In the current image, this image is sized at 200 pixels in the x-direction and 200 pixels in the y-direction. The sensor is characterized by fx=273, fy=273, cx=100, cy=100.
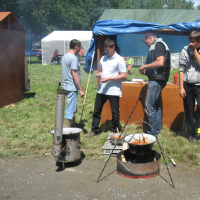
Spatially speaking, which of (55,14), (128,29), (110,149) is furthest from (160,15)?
(55,14)

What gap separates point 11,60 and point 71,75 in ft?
12.6

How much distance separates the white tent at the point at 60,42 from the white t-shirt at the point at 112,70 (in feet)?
56.7

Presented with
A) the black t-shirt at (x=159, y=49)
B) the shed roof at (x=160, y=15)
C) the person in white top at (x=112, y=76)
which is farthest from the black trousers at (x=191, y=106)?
the shed roof at (x=160, y=15)

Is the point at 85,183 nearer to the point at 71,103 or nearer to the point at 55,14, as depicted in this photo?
the point at 71,103

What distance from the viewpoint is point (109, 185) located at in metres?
3.53

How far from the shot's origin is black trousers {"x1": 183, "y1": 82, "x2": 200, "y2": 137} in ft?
15.7

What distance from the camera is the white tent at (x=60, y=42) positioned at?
2223cm

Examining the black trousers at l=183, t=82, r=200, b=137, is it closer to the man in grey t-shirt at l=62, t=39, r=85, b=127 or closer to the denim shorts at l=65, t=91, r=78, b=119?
the man in grey t-shirt at l=62, t=39, r=85, b=127

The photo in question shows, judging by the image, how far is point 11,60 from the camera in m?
8.07

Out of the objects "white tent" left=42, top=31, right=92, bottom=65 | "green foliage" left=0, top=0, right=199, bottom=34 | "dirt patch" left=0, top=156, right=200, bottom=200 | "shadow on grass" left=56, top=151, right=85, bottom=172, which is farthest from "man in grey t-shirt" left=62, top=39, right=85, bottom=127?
"green foliage" left=0, top=0, right=199, bottom=34

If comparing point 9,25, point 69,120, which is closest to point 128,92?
point 69,120

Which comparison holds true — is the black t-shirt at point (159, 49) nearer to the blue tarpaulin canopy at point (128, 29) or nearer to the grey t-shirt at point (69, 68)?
the blue tarpaulin canopy at point (128, 29)

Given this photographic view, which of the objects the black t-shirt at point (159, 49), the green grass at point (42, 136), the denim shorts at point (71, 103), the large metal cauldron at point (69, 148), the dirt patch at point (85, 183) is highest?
the black t-shirt at point (159, 49)

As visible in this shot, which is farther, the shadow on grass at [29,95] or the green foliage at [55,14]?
the green foliage at [55,14]
